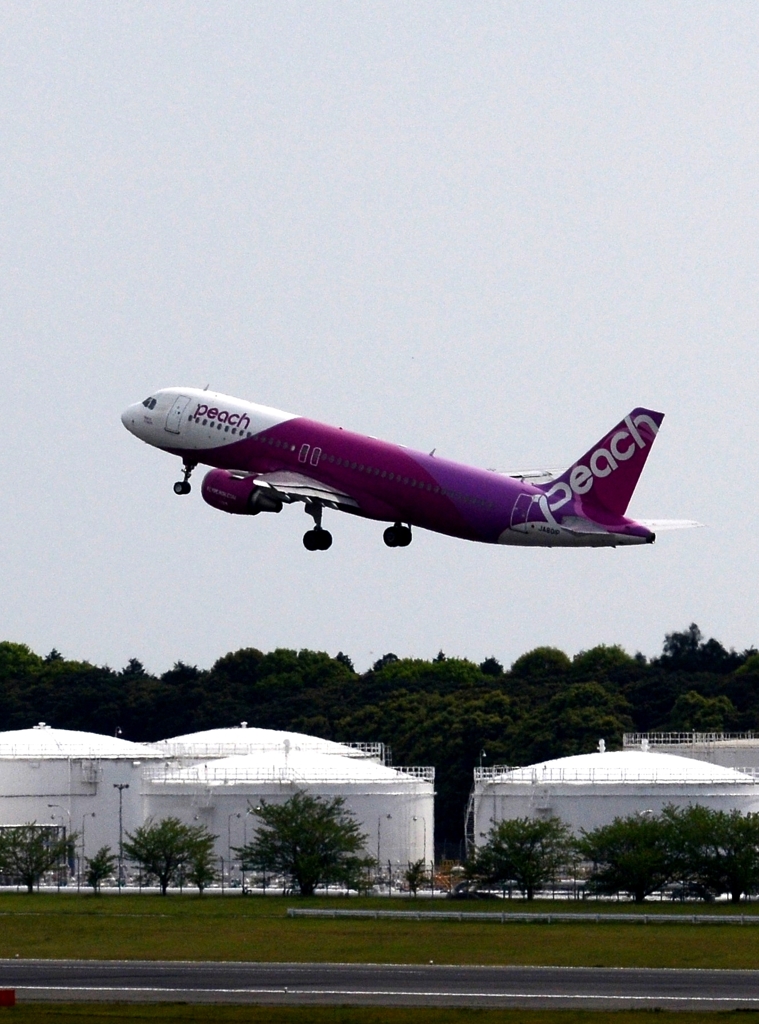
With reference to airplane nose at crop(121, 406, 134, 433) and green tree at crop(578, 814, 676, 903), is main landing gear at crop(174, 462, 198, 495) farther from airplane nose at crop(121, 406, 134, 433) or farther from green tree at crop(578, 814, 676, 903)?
green tree at crop(578, 814, 676, 903)

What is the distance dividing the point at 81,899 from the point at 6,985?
5753cm

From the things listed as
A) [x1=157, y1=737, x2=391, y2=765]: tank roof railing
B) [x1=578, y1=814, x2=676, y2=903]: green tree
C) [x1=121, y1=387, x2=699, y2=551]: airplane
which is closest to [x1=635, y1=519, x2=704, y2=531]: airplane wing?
[x1=121, y1=387, x2=699, y2=551]: airplane

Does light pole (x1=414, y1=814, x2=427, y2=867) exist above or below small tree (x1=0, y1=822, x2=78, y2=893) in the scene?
above

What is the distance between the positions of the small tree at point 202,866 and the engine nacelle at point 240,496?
5653 centimetres

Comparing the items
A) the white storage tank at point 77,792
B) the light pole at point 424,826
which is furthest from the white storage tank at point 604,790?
the white storage tank at point 77,792

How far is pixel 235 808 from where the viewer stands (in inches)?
6678

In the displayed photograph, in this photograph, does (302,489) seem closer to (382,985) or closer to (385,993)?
(382,985)

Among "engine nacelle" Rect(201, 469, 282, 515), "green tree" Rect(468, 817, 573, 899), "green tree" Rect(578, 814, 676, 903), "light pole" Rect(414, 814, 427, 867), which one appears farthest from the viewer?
"light pole" Rect(414, 814, 427, 867)

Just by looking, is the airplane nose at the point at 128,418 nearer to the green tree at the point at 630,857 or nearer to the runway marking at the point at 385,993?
the runway marking at the point at 385,993

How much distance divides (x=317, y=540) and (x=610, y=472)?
41.8 ft

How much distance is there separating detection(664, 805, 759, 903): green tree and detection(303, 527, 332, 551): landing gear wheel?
162 feet

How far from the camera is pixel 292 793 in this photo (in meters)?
168

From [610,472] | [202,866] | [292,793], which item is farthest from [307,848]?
[610,472]

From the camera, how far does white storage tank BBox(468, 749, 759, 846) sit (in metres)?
160
